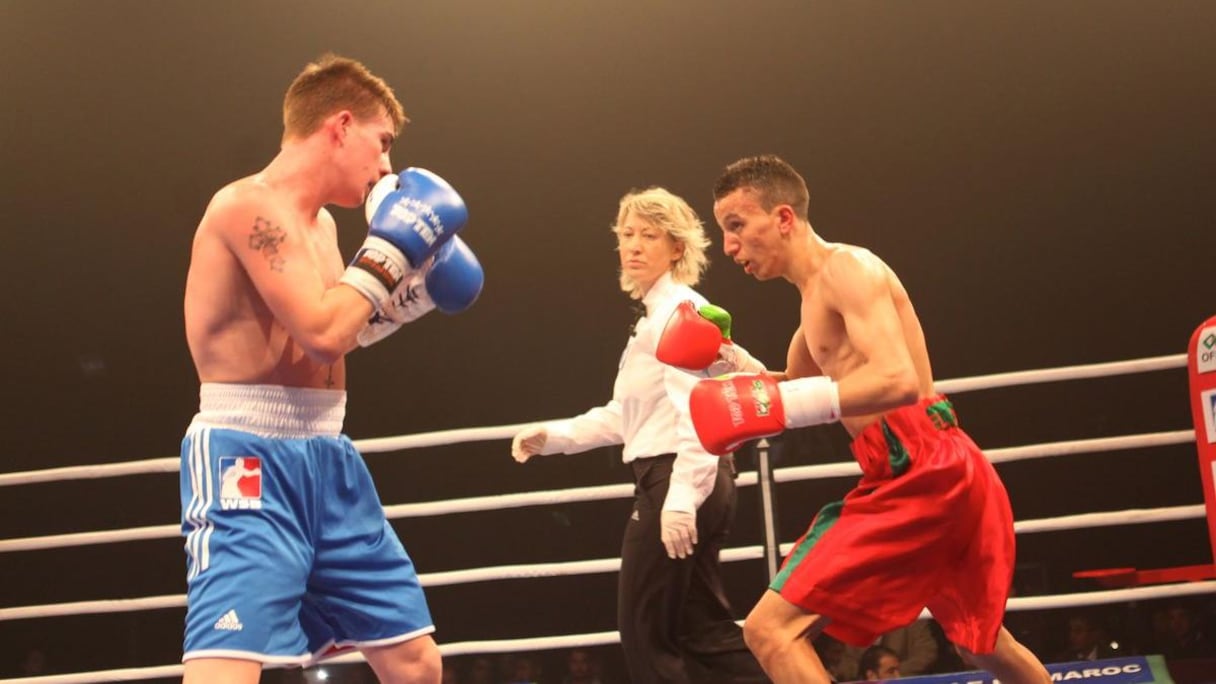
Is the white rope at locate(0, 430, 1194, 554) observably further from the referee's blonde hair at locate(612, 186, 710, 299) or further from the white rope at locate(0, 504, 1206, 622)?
the referee's blonde hair at locate(612, 186, 710, 299)

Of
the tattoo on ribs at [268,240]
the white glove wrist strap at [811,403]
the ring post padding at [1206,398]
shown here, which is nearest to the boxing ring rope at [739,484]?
the ring post padding at [1206,398]

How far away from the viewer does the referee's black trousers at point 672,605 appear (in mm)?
2814

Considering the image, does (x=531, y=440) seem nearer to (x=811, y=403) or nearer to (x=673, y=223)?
(x=673, y=223)

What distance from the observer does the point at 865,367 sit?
2189 mm

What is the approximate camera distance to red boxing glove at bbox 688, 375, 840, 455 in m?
2.17

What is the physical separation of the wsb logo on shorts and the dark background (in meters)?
3.23

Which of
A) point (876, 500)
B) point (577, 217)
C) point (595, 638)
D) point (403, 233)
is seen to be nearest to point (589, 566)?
point (595, 638)

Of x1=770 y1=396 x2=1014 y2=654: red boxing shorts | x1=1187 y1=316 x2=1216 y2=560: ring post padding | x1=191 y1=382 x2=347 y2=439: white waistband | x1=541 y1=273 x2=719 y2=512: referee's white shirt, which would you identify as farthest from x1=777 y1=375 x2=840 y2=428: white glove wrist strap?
x1=1187 y1=316 x2=1216 y2=560: ring post padding

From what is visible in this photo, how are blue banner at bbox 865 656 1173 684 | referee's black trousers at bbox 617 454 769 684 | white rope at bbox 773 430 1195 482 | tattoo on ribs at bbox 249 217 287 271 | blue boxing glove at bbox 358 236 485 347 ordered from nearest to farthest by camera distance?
tattoo on ribs at bbox 249 217 287 271 → blue boxing glove at bbox 358 236 485 347 → referee's black trousers at bbox 617 454 769 684 → blue banner at bbox 865 656 1173 684 → white rope at bbox 773 430 1195 482

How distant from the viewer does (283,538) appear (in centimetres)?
188

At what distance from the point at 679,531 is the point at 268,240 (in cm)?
124

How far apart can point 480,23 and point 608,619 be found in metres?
2.81

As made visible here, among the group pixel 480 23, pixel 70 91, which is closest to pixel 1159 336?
pixel 480 23

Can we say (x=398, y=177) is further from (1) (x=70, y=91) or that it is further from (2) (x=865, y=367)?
(1) (x=70, y=91)
